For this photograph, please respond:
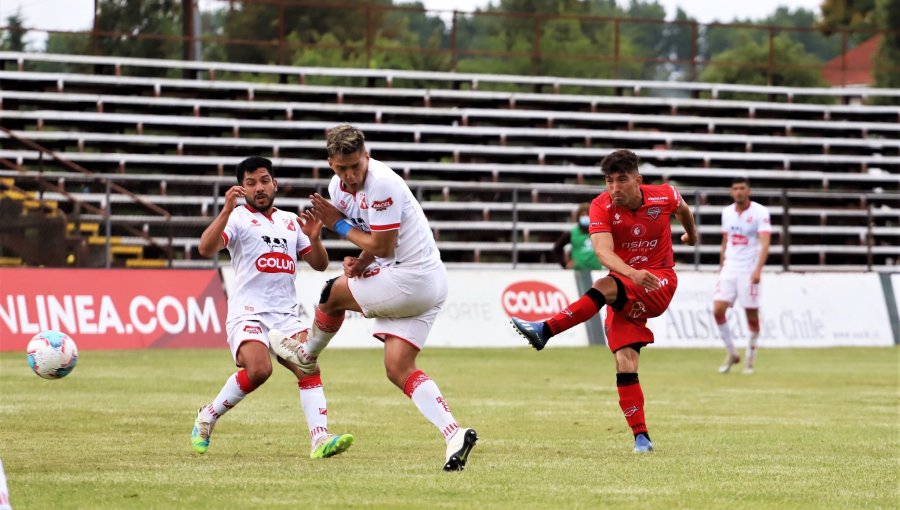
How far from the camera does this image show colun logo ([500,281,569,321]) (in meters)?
25.3

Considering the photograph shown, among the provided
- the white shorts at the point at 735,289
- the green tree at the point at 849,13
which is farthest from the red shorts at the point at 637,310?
the green tree at the point at 849,13

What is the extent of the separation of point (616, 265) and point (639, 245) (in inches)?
17.6

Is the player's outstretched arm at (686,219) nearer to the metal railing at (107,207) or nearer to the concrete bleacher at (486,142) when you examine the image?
the metal railing at (107,207)

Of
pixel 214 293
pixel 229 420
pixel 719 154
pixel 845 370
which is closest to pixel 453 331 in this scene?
pixel 214 293

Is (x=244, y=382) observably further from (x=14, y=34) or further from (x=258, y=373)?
(x=14, y=34)

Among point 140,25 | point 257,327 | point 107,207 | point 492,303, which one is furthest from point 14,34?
point 257,327

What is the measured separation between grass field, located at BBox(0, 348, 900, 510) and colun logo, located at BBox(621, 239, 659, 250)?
147cm

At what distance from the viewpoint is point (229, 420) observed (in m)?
12.8

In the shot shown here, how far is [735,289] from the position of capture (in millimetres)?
20641

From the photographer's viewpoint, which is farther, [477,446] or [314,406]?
[477,446]

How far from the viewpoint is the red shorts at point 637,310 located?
34.9ft

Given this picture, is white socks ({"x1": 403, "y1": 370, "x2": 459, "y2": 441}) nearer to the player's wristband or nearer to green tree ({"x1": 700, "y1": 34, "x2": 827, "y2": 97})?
the player's wristband

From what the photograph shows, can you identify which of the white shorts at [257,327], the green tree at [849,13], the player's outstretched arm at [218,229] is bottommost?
the white shorts at [257,327]

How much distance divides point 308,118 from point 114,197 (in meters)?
9.42
